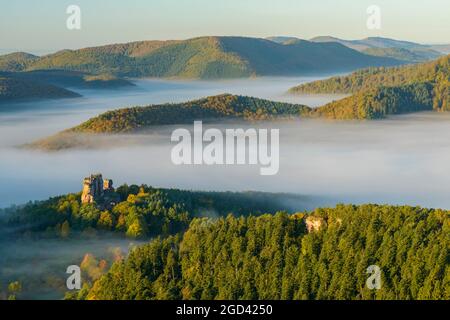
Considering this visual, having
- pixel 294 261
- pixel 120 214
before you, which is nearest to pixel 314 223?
pixel 294 261

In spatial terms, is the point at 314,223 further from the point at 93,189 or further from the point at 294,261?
the point at 93,189

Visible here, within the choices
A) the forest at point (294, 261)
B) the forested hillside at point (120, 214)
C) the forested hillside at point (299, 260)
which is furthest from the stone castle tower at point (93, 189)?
the forested hillside at point (299, 260)

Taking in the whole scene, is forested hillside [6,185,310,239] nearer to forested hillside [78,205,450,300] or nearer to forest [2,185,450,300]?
forest [2,185,450,300]

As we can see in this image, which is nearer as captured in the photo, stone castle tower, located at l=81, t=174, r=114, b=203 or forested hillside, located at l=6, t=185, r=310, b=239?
forested hillside, located at l=6, t=185, r=310, b=239

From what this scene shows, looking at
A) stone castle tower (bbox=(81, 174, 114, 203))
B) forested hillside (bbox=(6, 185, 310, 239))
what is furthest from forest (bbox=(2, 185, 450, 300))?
stone castle tower (bbox=(81, 174, 114, 203))

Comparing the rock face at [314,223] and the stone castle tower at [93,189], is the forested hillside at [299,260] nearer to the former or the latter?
the rock face at [314,223]

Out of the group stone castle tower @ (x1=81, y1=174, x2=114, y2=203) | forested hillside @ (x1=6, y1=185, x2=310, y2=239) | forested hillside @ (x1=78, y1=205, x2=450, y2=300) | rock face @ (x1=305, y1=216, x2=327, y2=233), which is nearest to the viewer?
forested hillside @ (x1=78, y1=205, x2=450, y2=300)
